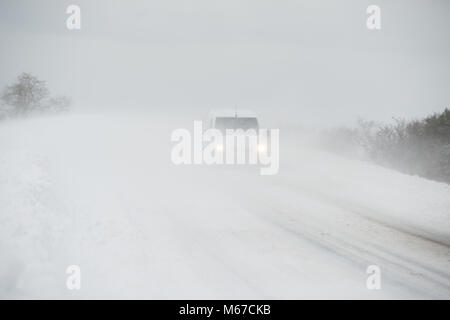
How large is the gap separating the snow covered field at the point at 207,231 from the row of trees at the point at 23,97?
3134 cm

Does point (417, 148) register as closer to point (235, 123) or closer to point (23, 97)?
point (235, 123)

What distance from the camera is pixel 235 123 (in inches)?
567

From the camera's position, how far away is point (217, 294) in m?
4.52

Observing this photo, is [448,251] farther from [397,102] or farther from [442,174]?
[397,102]

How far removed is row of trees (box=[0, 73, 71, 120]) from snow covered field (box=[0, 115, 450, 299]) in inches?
1234

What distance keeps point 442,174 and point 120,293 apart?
19017 millimetres

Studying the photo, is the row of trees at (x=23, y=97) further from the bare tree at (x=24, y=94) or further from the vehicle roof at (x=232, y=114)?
the vehicle roof at (x=232, y=114)

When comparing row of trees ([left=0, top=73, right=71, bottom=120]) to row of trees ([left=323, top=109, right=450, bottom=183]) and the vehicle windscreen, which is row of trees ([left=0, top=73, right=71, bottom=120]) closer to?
the vehicle windscreen

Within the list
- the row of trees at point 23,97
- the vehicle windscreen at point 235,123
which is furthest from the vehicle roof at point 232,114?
the row of trees at point 23,97

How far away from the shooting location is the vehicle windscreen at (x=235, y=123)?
46.8ft

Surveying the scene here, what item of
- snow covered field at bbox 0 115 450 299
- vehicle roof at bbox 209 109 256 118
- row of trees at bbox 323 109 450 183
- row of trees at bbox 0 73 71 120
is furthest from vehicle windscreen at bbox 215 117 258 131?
row of trees at bbox 0 73 71 120

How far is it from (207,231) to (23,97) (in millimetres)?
40330

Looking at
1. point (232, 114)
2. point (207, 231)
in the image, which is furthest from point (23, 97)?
point (207, 231)

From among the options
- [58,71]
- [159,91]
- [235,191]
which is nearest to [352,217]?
[235,191]
